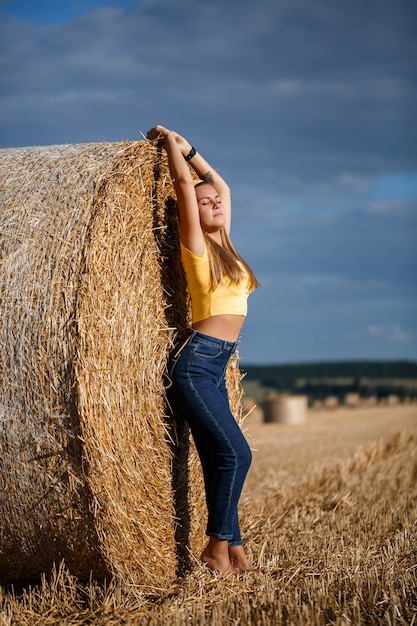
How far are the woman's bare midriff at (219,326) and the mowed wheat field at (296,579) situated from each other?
946 mm

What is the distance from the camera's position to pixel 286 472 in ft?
29.0

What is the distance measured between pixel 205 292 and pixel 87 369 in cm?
99

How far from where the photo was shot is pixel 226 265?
4980 mm

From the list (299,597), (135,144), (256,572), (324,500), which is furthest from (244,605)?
(324,500)

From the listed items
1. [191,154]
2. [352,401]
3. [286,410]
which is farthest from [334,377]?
[191,154]

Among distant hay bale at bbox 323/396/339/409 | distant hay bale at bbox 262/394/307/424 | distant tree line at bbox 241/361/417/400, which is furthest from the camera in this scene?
distant tree line at bbox 241/361/417/400

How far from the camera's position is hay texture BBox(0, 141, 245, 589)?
4.29 m

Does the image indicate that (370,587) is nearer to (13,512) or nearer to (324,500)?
(13,512)

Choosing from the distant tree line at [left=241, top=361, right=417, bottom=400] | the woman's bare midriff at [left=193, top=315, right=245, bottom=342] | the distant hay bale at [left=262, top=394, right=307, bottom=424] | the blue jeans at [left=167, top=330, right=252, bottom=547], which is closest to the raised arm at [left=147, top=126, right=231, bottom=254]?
the woman's bare midriff at [left=193, top=315, right=245, bottom=342]

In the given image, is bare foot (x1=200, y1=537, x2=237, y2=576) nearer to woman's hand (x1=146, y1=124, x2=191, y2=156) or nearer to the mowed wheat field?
the mowed wheat field

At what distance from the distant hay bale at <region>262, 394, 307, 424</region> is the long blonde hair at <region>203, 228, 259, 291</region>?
15909 mm

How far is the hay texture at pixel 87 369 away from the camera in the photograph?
169 inches

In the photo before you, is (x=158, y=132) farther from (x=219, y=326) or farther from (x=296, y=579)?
(x=296, y=579)

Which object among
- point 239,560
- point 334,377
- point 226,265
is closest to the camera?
point 239,560
